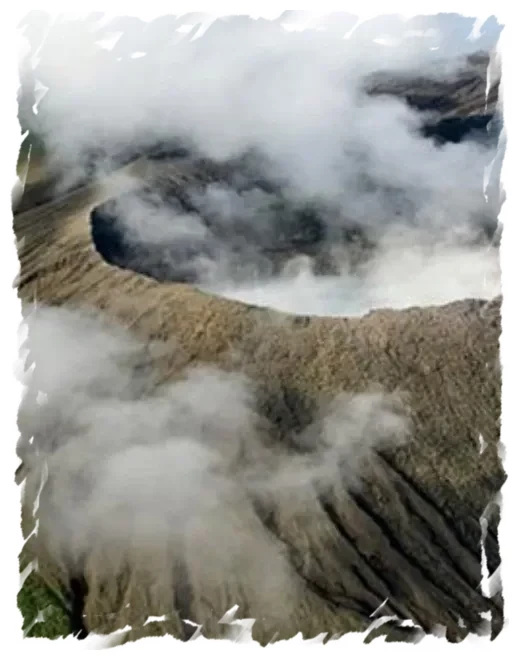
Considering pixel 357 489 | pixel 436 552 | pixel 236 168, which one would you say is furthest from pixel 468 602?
pixel 236 168

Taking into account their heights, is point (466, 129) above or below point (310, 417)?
above

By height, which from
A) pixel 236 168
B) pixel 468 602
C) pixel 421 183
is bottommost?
pixel 468 602

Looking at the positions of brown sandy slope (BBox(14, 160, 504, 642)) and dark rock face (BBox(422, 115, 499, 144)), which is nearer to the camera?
brown sandy slope (BBox(14, 160, 504, 642))

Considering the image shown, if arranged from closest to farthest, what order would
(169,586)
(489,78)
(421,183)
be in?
(169,586)
(489,78)
(421,183)

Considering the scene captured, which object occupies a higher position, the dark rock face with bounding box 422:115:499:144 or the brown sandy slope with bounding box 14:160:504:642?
the dark rock face with bounding box 422:115:499:144

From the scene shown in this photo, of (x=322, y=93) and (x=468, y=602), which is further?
(x=322, y=93)

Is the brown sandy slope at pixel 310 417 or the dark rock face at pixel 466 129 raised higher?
the dark rock face at pixel 466 129

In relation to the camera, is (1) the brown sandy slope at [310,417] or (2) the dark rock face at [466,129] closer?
(1) the brown sandy slope at [310,417]

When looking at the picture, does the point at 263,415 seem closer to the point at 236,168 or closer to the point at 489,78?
the point at 236,168
